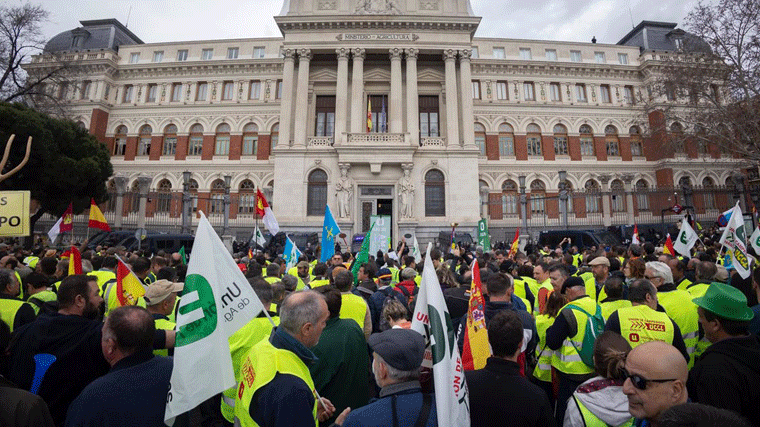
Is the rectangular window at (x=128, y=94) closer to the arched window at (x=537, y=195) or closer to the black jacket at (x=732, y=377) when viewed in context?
the arched window at (x=537, y=195)

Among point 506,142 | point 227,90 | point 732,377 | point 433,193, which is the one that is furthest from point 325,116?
point 732,377

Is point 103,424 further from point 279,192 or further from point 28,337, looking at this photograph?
point 279,192

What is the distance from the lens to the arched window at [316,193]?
26062 millimetres

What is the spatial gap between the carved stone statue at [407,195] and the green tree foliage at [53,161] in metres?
18.6

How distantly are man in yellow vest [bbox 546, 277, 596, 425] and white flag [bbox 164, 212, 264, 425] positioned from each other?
8.79 feet

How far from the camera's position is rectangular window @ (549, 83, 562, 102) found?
34625 millimetres

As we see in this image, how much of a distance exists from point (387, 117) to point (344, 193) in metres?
7.36

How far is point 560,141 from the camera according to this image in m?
34.2

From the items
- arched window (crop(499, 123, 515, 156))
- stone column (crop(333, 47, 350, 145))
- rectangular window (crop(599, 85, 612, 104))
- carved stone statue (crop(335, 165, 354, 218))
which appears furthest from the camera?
rectangular window (crop(599, 85, 612, 104))

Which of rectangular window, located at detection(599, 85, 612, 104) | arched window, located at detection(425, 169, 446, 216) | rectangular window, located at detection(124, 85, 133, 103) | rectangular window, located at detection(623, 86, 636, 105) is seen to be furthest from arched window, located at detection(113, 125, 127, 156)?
rectangular window, located at detection(623, 86, 636, 105)

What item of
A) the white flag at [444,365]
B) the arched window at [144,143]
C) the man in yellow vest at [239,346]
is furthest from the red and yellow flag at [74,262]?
the arched window at [144,143]

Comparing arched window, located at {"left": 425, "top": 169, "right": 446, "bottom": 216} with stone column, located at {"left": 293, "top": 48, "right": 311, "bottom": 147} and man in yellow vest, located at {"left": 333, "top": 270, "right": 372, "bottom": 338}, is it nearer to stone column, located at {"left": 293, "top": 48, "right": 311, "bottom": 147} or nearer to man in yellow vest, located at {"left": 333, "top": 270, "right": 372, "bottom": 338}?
stone column, located at {"left": 293, "top": 48, "right": 311, "bottom": 147}

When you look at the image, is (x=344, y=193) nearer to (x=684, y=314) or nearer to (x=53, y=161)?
(x=53, y=161)

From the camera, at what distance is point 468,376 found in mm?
2666
